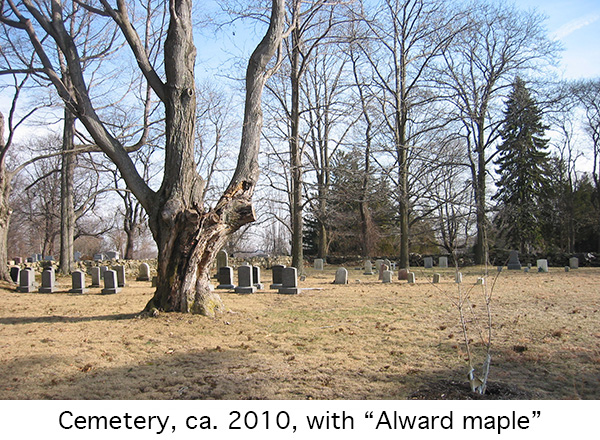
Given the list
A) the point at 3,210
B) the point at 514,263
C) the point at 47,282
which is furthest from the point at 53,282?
the point at 514,263

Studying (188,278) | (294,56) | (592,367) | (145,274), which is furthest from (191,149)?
(145,274)

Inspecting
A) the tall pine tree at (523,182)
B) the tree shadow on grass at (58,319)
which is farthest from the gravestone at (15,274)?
the tall pine tree at (523,182)

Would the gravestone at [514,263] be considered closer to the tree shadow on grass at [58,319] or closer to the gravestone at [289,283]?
the gravestone at [289,283]

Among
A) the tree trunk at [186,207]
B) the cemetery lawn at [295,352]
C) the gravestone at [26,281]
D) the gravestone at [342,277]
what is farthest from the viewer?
the gravestone at [342,277]

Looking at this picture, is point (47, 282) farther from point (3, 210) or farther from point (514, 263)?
point (514, 263)

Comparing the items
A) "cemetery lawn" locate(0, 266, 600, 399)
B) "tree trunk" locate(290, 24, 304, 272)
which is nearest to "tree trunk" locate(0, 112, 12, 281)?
"cemetery lawn" locate(0, 266, 600, 399)

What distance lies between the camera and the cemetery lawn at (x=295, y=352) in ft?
13.4

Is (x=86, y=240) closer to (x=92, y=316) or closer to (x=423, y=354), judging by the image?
(x=92, y=316)

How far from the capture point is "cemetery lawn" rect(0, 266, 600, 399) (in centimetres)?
407

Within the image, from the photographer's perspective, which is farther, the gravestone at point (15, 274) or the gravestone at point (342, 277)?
the gravestone at point (15, 274)

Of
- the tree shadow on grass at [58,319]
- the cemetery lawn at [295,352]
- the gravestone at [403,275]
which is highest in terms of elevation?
the gravestone at [403,275]

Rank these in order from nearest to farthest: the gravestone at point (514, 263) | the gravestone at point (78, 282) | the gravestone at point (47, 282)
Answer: the gravestone at point (78, 282) → the gravestone at point (47, 282) → the gravestone at point (514, 263)

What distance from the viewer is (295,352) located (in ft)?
18.1

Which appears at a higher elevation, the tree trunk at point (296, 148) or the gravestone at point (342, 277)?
the tree trunk at point (296, 148)
